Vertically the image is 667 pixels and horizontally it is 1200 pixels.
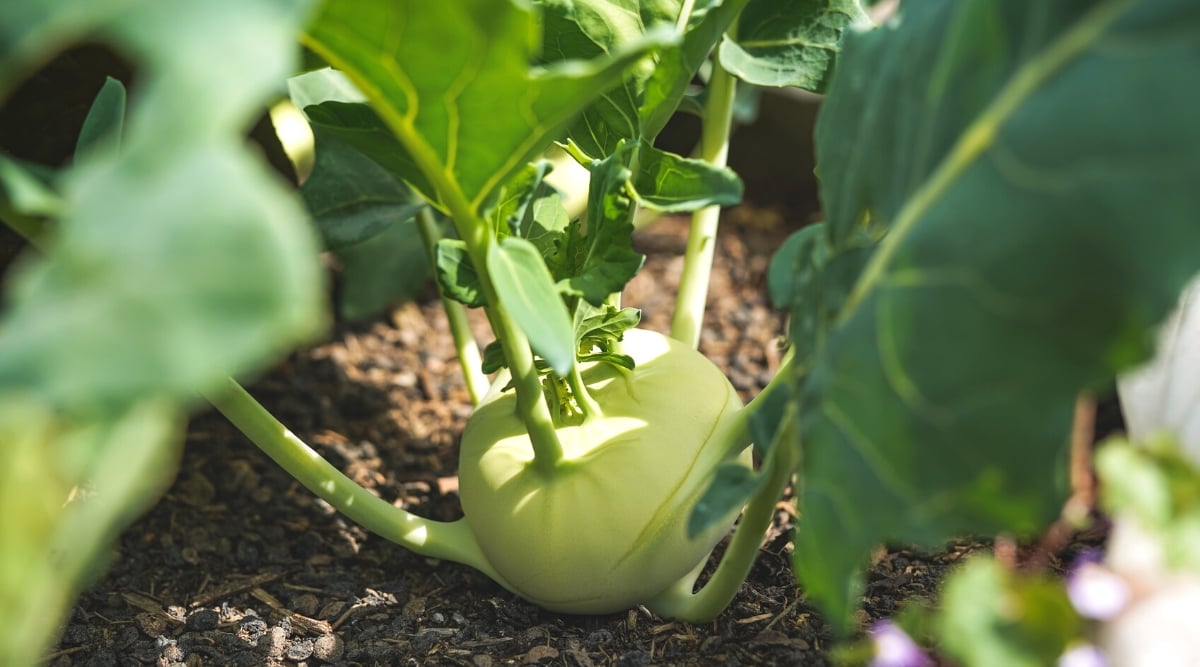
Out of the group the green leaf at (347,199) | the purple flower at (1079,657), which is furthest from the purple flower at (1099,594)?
the green leaf at (347,199)

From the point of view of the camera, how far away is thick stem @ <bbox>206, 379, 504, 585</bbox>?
2.80ft

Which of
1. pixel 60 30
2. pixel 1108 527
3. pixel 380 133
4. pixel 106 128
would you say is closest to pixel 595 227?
pixel 380 133

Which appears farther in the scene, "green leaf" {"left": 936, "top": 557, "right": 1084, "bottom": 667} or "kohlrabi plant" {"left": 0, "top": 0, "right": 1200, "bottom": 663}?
"green leaf" {"left": 936, "top": 557, "right": 1084, "bottom": 667}

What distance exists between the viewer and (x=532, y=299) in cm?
65

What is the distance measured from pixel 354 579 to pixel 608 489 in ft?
0.98

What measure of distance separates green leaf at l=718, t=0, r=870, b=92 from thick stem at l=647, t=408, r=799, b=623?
0.36m

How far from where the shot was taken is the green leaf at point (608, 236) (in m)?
0.75

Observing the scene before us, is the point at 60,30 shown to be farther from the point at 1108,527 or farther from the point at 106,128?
the point at 1108,527

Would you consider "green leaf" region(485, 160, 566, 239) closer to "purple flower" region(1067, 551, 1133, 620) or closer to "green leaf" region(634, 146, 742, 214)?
"green leaf" region(634, 146, 742, 214)

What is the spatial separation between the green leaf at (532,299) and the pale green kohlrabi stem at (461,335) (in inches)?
15.6

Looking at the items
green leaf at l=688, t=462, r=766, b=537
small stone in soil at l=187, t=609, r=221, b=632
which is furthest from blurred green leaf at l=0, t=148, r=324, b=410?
small stone in soil at l=187, t=609, r=221, b=632

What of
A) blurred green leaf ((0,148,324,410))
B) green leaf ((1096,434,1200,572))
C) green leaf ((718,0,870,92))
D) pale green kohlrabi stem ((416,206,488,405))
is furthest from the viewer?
pale green kohlrabi stem ((416,206,488,405))

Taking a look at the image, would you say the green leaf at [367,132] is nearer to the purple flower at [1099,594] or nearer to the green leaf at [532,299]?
the green leaf at [532,299]

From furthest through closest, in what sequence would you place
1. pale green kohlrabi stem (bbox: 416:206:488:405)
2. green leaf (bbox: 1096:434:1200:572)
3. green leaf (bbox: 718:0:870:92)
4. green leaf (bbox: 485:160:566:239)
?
1. pale green kohlrabi stem (bbox: 416:206:488:405)
2. green leaf (bbox: 718:0:870:92)
3. green leaf (bbox: 485:160:566:239)
4. green leaf (bbox: 1096:434:1200:572)
